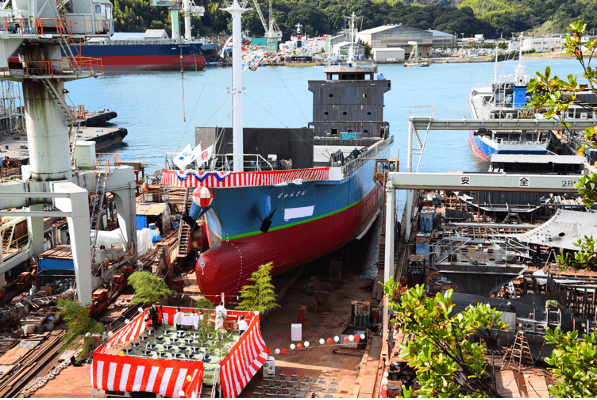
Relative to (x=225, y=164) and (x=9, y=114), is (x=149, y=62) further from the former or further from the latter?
(x=225, y=164)

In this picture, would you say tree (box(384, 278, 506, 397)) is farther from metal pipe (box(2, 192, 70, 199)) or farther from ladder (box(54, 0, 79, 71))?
ladder (box(54, 0, 79, 71))

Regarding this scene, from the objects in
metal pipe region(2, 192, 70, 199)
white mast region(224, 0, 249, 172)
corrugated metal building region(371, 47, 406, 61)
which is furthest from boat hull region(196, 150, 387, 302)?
corrugated metal building region(371, 47, 406, 61)

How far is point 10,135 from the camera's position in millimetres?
52719

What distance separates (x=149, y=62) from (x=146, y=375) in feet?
431

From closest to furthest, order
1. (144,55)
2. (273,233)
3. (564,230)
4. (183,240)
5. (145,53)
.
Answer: (273,233) < (564,230) < (183,240) < (145,53) < (144,55)

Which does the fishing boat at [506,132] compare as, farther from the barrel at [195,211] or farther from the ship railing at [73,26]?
the ship railing at [73,26]

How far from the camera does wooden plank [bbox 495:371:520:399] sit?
13.7 m

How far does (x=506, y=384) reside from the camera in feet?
46.4

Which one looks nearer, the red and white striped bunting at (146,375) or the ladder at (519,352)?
the red and white striped bunting at (146,375)

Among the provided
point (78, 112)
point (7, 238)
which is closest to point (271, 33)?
point (7, 238)

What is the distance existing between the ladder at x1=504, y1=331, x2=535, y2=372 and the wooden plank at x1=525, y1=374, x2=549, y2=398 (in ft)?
1.49

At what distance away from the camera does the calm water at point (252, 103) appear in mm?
62062

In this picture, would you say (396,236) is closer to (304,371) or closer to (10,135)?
(304,371)

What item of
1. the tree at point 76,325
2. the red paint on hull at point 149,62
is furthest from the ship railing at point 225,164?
the red paint on hull at point 149,62
